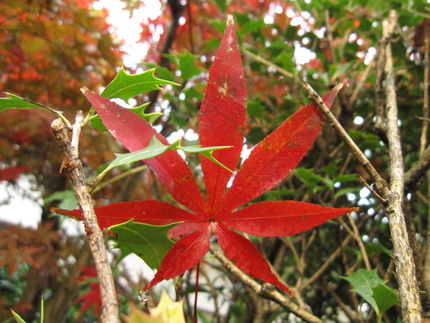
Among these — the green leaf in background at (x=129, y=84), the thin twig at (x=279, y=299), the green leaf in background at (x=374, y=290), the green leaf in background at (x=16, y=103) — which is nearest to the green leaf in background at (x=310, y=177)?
the green leaf in background at (x=374, y=290)

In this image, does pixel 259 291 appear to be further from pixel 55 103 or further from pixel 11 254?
pixel 55 103

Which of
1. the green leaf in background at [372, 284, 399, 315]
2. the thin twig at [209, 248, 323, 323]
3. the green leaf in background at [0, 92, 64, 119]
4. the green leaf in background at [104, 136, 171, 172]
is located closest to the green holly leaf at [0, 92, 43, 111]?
the green leaf in background at [0, 92, 64, 119]

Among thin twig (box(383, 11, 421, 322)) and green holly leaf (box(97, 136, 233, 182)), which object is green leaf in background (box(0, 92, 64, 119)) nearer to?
green holly leaf (box(97, 136, 233, 182))

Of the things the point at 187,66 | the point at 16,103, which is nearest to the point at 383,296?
the point at 16,103

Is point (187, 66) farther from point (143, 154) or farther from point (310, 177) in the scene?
point (143, 154)

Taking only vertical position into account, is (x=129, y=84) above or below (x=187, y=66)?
A: below

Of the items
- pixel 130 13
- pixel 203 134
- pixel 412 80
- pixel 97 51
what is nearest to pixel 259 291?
pixel 203 134

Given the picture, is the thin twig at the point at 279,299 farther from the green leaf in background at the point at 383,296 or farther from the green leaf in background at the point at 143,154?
the green leaf in background at the point at 143,154
